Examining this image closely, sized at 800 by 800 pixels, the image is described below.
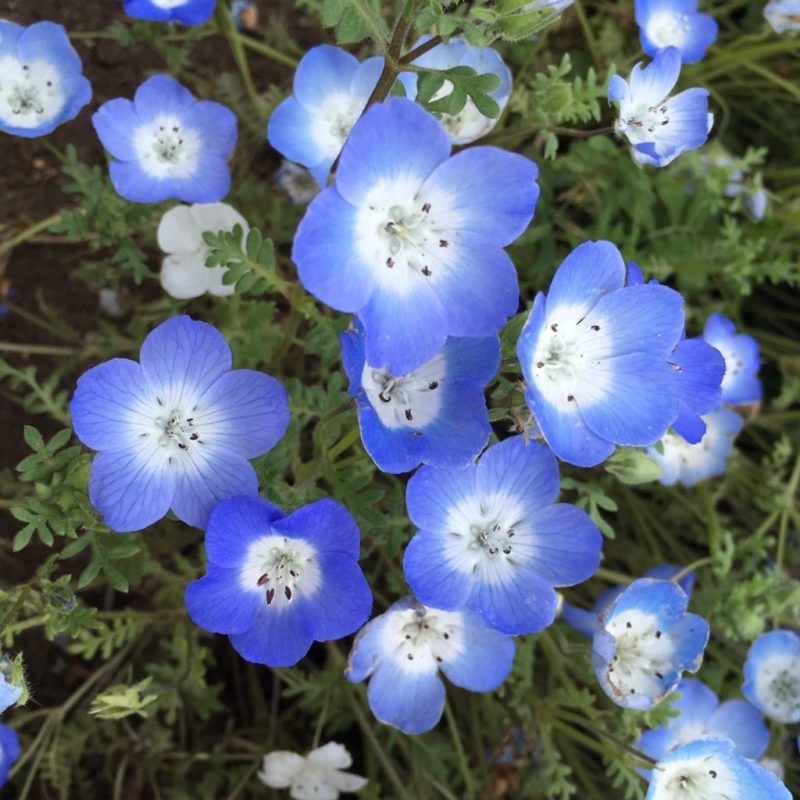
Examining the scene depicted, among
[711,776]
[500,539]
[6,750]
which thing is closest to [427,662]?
[500,539]

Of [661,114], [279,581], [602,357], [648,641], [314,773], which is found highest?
[661,114]

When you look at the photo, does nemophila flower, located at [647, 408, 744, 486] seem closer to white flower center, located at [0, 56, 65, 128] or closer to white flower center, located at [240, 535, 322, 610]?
white flower center, located at [240, 535, 322, 610]

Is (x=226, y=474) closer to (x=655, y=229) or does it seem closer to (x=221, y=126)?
(x=221, y=126)

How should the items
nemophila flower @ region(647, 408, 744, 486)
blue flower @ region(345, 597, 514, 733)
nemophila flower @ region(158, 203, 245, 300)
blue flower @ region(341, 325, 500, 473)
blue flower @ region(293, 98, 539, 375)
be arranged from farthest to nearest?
nemophila flower @ region(647, 408, 744, 486)
nemophila flower @ region(158, 203, 245, 300)
blue flower @ region(345, 597, 514, 733)
blue flower @ region(341, 325, 500, 473)
blue flower @ region(293, 98, 539, 375)

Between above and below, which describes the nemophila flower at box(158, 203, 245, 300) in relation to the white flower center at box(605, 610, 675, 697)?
above

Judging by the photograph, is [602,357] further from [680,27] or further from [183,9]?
[680,27]

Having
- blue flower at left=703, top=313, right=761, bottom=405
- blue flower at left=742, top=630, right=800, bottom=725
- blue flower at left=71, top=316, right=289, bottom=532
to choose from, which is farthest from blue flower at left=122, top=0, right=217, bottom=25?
blue flower at left=742, top=630, right=800, bottom=725

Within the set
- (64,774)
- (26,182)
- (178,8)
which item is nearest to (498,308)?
(178,8)
